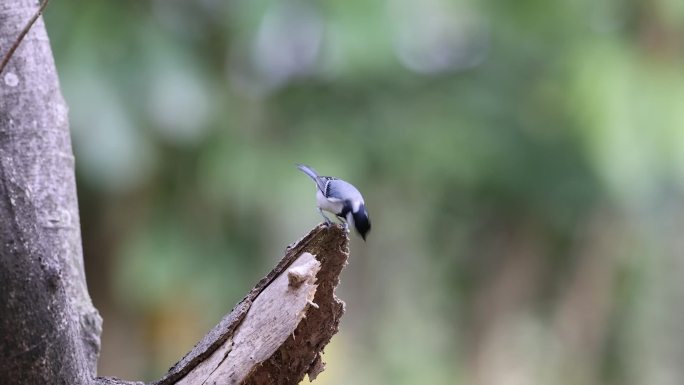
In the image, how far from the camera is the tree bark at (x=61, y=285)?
110cm

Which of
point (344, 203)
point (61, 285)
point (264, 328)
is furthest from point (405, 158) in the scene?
point (61, 285)

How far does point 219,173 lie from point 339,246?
124 inches

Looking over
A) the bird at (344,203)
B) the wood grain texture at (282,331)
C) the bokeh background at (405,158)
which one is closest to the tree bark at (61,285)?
the wood grain texture at (282,331)

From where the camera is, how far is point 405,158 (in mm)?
5277

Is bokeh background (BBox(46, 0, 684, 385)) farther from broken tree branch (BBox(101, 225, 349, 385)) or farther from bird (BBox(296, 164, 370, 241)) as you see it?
broken tree branch (BBox(101, 225, 349, 385))

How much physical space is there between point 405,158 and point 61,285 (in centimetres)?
419

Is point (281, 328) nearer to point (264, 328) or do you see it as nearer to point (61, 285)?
point (264, 328)

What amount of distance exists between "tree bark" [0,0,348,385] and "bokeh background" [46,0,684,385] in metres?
2.42

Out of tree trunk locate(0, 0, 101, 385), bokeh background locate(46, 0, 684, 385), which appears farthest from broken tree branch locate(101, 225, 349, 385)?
bokeh background locate(46, 0, 684, 385)

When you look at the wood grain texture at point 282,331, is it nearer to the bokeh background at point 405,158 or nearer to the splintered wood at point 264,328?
the splintered wood at point 264,328

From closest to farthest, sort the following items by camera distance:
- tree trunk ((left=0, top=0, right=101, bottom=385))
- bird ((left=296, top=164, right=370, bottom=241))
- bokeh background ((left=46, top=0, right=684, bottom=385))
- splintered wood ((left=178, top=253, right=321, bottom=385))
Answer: tree trunk ((left=0, top=0, right=101, bottom=385)) → splintered wood ((left=178, top=253, right=321, bottom=385)) → bird ((left=296, top=164, right=370, bottom=241)) → bokeh background ((left=46, top=0, right=684, bottom=385))

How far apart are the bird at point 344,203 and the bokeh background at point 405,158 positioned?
2.26 meters

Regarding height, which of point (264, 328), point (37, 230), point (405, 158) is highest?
point (37, 230)

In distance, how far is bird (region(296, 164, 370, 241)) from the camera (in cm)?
166
